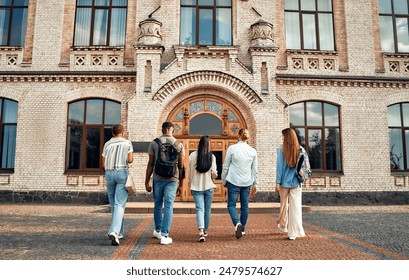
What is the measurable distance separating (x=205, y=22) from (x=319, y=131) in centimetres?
671

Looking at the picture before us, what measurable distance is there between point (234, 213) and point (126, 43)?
415 inches

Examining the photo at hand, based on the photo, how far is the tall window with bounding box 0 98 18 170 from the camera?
1350cm

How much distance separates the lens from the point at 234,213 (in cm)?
585

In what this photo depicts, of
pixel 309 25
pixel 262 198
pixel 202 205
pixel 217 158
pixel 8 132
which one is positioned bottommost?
pixel 262 198

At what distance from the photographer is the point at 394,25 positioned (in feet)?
49.1

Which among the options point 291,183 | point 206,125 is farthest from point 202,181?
point 206,125

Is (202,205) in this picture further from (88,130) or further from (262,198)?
(88,130)

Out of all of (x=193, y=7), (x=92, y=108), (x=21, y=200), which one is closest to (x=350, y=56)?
(x=193, y=7)

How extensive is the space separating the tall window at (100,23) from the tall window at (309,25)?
7251mm

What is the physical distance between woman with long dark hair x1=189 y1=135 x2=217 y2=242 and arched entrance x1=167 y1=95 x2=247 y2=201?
24.1 feet

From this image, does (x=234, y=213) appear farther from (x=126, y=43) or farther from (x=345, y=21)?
(x=345, y=21)

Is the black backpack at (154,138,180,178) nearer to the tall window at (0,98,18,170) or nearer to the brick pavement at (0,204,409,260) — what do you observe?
the brick pavement at (0,204,409,260)

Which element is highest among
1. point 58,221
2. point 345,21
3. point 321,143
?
point 345,21
